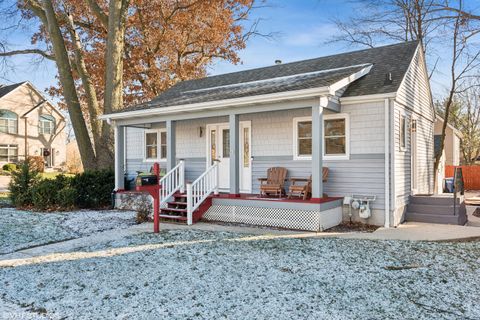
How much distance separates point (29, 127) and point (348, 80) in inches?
1207

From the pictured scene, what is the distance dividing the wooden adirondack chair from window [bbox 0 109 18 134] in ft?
92.4

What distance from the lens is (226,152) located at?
11055 mm

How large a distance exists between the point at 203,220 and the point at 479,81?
18660 mm

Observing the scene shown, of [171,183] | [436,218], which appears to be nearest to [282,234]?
[171,183]

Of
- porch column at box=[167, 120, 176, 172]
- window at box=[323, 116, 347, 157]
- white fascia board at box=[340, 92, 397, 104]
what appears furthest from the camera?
porch column at box=[167, 120, 176, 172]

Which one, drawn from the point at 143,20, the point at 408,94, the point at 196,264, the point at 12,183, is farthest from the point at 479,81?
the point at 12,183

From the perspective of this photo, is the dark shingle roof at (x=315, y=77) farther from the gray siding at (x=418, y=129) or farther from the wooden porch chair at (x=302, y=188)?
the wooden porch chair at (x=302, y=188)

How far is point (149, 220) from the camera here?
9359 millimetres

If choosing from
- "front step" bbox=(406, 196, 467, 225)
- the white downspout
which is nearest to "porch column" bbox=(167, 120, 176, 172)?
the white downspout

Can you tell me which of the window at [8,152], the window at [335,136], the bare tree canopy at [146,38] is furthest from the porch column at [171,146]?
the window at [8,152]

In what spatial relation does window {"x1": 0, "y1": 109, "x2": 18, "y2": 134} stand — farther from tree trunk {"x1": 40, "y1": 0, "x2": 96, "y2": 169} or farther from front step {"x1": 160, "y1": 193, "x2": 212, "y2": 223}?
front step {"x1": 160, "y1": 193, "x2": 212, "y2": 223}

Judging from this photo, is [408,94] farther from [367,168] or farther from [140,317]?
[140,317]

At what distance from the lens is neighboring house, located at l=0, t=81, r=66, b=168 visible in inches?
1195

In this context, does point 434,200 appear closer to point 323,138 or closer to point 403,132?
point 403,132
